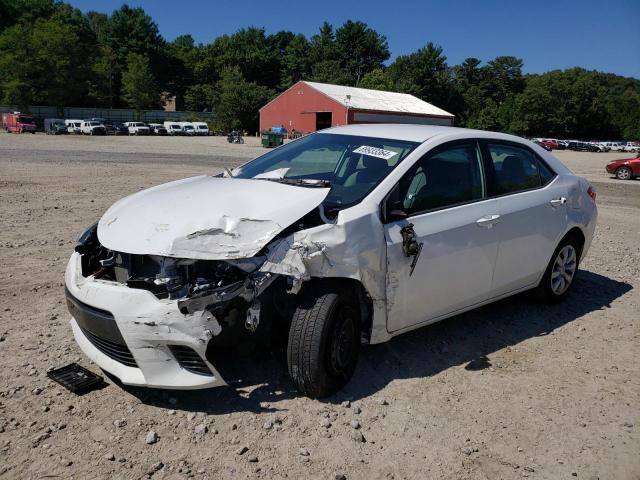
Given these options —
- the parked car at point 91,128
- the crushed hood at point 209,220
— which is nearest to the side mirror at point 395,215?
the crushed hood at point 209,220

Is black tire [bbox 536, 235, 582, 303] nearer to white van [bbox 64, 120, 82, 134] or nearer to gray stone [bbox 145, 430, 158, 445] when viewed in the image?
gray stone [bbox 145, 430, 158, 445]

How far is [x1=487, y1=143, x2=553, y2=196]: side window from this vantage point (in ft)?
15.1

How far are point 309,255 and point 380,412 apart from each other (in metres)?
1.12

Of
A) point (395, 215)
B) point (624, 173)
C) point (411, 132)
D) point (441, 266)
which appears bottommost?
point (624, 173)

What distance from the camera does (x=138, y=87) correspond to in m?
76.4

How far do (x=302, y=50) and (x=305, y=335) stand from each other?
10030 centimetres

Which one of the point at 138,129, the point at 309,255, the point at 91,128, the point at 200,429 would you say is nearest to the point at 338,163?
the point at 309,255

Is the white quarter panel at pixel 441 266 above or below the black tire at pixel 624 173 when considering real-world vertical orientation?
above

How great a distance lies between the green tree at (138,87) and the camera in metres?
76.1

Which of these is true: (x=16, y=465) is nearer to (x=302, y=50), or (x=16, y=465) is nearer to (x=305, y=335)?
(x=305, y=335)

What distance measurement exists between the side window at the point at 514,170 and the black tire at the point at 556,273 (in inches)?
27.3

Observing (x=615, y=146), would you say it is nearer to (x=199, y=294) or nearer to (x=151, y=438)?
(x=199, y=294)

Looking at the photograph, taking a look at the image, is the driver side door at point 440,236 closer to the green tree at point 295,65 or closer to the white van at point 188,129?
the white van at point 188,129

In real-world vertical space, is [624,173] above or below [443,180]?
below
